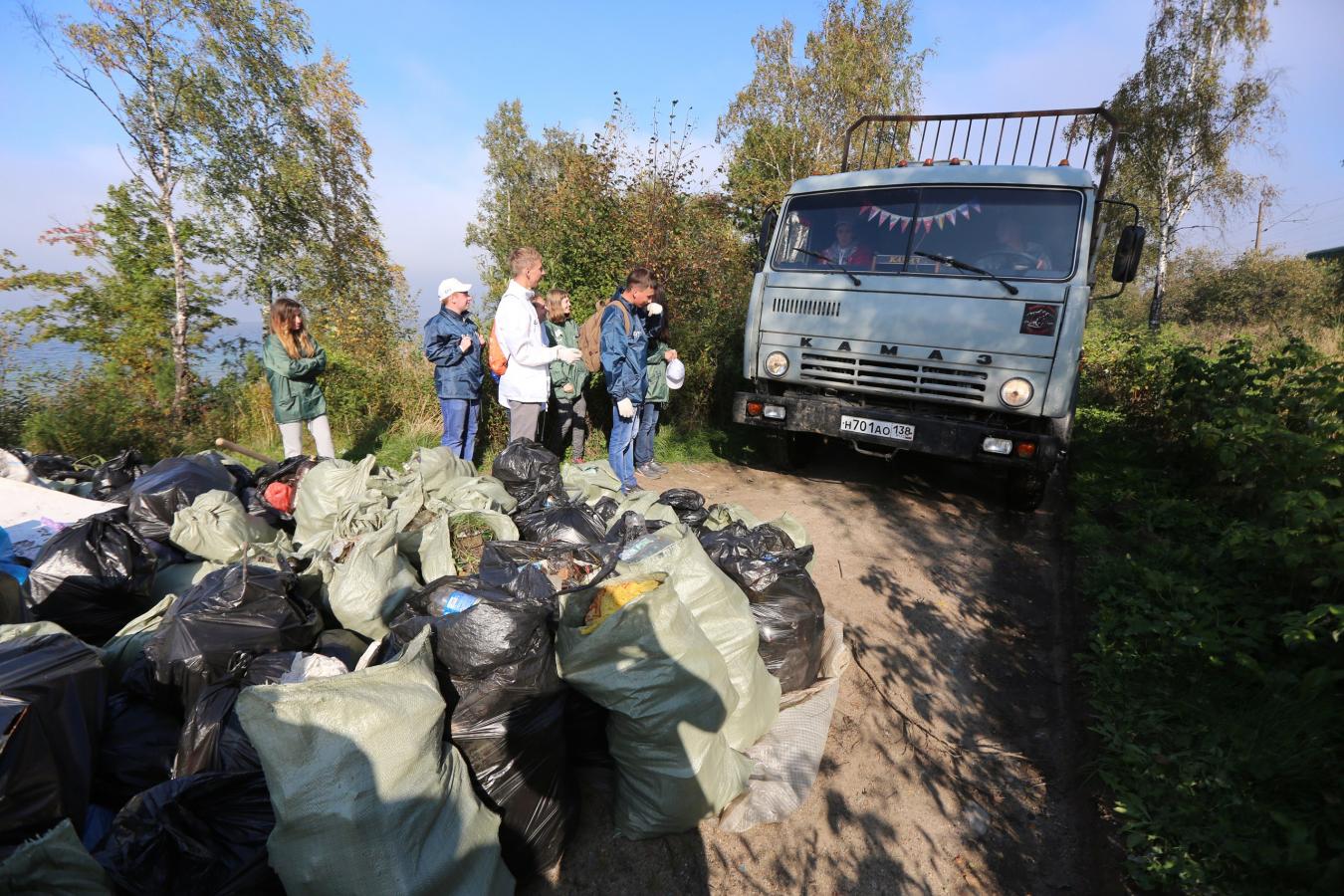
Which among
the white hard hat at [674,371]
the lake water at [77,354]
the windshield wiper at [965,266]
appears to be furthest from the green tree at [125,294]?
the windshield wiper at [965,266]

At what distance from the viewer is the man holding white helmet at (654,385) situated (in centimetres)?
544

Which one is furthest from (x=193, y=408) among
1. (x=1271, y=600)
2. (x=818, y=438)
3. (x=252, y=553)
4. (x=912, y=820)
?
(x=1271, y=600)

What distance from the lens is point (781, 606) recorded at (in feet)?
8.58

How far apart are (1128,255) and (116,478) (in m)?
6.83

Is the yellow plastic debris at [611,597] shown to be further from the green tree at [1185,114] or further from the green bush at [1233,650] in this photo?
the green tree at [1185,114]

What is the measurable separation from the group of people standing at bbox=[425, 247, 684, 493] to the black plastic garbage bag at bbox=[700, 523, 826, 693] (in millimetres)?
1834

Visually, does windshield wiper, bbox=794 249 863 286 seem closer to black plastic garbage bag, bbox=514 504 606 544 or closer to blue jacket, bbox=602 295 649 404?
blue jacket, bbox=602 295 649 404

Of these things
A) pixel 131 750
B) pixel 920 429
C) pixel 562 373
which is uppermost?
pixel 562 373

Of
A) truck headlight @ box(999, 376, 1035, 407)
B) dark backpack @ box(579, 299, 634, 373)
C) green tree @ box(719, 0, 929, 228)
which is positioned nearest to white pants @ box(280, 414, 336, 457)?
dark backpack @ box(579, 299, 634, 373)

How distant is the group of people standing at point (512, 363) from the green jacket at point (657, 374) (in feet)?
0.04

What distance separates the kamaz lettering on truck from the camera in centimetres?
403

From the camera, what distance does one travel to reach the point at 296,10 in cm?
893

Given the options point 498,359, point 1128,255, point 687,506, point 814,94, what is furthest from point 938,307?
point 814,94

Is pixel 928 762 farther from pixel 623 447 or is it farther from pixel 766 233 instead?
pixel 766 233
